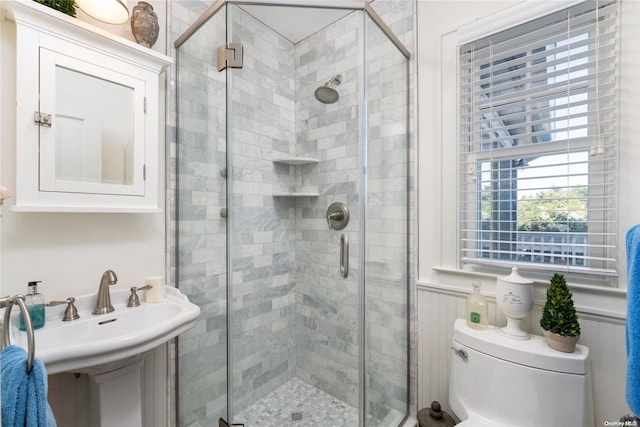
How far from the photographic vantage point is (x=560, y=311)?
1099 millimetres

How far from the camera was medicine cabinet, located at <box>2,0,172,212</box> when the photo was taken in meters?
1.00

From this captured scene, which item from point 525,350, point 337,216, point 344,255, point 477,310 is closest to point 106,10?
point 337,216

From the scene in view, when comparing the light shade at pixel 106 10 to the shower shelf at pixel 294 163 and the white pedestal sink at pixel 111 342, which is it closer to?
the shower shelf at pixel 294 163

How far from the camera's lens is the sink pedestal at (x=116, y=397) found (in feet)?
3.43

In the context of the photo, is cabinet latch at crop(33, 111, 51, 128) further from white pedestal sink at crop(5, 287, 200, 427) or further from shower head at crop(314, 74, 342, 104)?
shower head at crop(314, 74, 342, 104)

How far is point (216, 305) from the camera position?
1410mm

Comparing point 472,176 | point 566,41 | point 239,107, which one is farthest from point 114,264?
point 566,41

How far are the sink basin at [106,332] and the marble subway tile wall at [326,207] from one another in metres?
0.70

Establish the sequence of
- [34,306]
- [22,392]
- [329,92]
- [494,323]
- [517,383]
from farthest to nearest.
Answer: [329,92] → [494,323] → [517,383] → [34,306] → [22,392]

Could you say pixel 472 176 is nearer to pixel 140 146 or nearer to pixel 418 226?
pixel 418 226

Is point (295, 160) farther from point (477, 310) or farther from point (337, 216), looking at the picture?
point (477, 310)

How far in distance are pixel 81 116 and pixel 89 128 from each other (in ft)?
0.16

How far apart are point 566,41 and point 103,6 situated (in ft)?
6.20

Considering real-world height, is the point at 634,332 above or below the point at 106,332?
above
